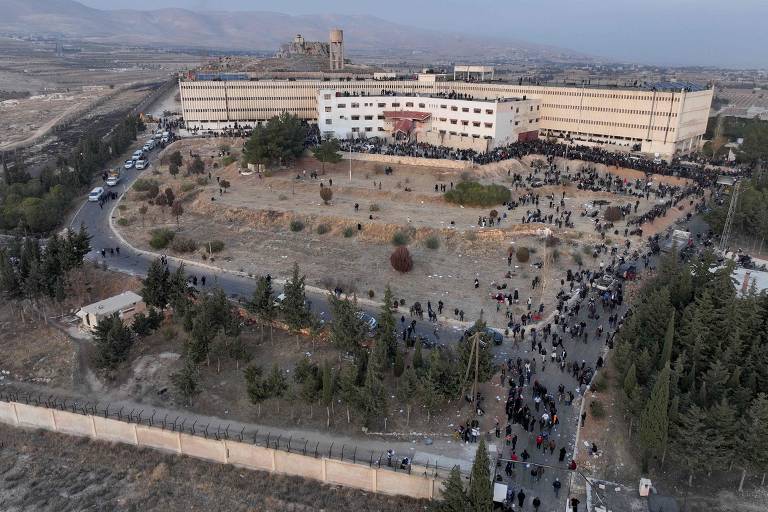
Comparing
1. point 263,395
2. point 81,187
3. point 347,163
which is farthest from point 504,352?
point 81,187

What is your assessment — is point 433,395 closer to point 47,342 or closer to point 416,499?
point 416,499

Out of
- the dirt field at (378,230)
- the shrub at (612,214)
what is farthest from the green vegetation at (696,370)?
the shrub at (612,214)

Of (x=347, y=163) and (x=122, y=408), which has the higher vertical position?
(x=347, y=163)

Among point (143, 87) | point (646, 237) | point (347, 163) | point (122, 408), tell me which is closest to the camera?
point (122, 408)

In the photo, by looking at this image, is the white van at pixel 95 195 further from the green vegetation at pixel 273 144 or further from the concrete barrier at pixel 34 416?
the concrete barrier at pixel 34 416

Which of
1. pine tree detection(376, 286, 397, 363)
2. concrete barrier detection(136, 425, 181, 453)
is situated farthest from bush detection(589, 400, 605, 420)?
concrete barrier detection(136, 425, 181, 453)
